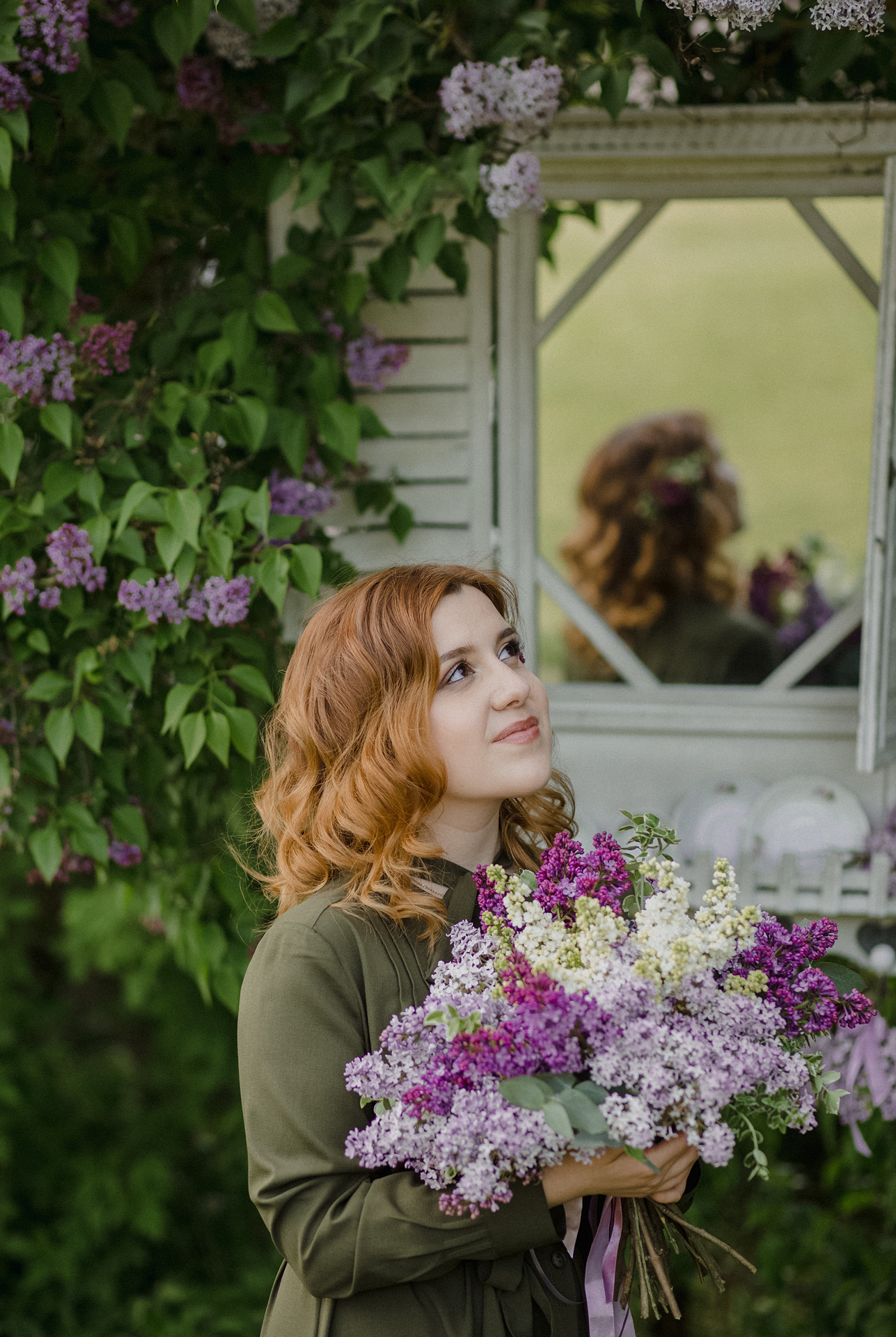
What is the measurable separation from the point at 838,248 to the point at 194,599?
1459mm

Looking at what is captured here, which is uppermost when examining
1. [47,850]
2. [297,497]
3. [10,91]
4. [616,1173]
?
[10,91]

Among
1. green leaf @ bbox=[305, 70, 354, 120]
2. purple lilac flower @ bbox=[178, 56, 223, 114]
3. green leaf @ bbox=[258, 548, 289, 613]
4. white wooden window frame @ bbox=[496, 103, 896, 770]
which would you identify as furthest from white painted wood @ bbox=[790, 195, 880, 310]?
green leaf @ bbox=[258, 548, 289, 613]

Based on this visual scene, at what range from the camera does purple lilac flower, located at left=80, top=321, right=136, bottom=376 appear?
1940mm

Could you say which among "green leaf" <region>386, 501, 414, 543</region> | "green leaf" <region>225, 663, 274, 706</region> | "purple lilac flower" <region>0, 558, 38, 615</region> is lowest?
"green leaf" <region>225, 663, 274, 706</region>

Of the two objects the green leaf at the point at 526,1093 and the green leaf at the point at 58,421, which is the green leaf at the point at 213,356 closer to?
the green leaf at the point at 58,421

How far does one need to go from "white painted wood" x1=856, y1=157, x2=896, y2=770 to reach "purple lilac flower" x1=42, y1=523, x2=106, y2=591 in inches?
52.1

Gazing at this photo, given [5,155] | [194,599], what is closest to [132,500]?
[194,599]

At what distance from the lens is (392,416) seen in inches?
89.6

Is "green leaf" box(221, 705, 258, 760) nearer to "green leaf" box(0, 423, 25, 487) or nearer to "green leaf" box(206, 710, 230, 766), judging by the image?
"green leaf" box(206, 710, 230, 766)

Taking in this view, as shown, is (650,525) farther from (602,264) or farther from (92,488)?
(92,488)

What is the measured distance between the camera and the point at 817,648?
7.80ft

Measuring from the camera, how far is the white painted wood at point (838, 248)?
2.25 m

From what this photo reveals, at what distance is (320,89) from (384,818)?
4.24ft

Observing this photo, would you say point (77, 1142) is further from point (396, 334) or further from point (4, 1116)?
point (396, 334)
